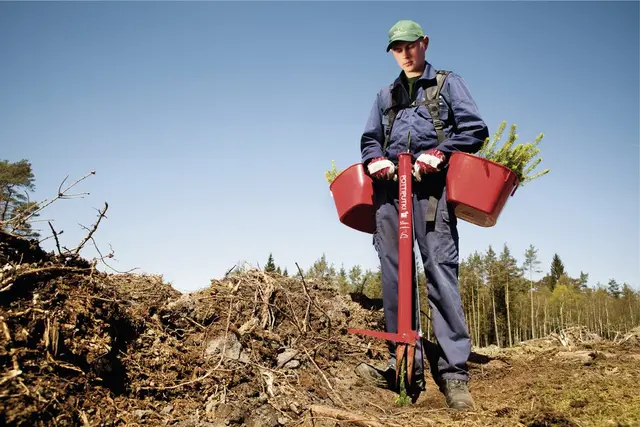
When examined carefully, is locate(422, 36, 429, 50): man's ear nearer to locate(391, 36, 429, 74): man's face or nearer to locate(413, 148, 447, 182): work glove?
locate(391, 36, 429, 74): man's face

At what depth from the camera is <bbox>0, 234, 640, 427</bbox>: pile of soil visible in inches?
75.9

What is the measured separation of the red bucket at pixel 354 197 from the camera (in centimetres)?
363

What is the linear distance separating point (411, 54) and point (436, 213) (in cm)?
145

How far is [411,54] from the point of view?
11.4 feet

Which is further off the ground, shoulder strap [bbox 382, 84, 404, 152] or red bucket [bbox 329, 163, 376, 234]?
shoulder strap [bbox 382, 84, 404, 152]

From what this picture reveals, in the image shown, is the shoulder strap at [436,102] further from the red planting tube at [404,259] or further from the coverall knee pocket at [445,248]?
the coverall knee pocket at [445,248]

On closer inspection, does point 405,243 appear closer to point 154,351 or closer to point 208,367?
point 208,367

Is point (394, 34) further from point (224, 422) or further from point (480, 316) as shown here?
point (480, 316)

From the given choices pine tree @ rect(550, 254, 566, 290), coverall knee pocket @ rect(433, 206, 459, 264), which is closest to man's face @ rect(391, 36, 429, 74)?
coverall knee pocket @ rect(433, 206, 459, 264)

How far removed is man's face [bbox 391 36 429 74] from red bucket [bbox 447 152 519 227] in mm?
971

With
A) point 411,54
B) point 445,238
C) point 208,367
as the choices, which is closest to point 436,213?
point 445,238

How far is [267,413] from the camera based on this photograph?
229 centimetres

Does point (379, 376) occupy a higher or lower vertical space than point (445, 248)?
lower

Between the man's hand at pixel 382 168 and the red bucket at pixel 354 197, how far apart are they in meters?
0.29
